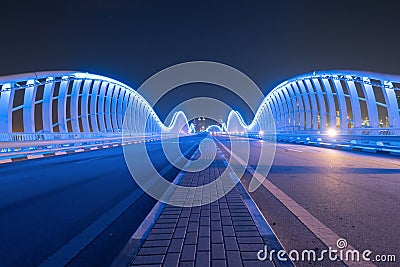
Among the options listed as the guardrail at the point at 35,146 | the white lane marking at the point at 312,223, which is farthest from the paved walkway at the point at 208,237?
the guardrail at the point at 35,146

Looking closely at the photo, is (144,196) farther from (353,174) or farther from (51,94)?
(51,94)

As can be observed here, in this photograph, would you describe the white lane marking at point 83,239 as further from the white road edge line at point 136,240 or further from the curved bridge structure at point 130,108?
the curved bridge structure at point 130,108

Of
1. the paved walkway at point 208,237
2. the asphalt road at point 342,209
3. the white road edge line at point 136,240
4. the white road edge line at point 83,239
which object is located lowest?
the asphalt road at point 342,209

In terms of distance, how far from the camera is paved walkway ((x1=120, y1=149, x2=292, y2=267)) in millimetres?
2963

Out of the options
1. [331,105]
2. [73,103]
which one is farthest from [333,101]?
[73,103]

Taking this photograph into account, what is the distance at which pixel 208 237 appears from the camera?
3576 millimetres

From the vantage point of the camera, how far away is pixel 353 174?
28.9 ft

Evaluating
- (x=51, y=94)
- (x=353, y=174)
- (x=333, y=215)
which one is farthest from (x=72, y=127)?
(x=333, y=215)

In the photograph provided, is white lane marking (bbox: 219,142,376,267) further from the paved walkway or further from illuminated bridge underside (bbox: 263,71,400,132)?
illuminated bridge underside (bbox: 263,71,400,132)

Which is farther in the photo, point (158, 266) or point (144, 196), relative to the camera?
point (144, 196)

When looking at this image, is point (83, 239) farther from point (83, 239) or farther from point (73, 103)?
point (73, 103)

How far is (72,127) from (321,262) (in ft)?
88.4

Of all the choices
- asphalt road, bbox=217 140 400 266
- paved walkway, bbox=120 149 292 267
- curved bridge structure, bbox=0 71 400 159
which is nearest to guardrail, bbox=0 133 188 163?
curved bridge structure, bbox=0 71 400 159

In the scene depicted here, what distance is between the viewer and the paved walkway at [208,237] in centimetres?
296
